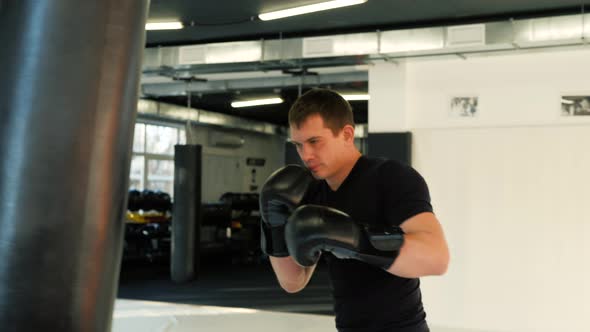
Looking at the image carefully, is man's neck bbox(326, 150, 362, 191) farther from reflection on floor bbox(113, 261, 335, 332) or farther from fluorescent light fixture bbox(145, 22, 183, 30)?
fluorescent light fixture bbox(145, 22, 183, 30)

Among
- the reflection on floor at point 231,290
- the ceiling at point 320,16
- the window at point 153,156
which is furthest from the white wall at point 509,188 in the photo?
the window at point 153,156

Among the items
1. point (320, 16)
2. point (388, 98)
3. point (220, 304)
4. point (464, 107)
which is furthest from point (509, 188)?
point (220, 304)

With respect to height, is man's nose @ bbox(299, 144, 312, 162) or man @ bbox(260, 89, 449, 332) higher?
man's nose @ bbox(299, 144, 312, 162)

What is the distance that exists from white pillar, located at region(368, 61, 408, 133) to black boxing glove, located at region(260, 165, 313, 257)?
5.13 metres

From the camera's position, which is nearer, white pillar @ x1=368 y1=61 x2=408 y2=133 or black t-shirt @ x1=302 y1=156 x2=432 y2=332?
black t-shirt @ x1=302 y1=156 x2=432 y2=332

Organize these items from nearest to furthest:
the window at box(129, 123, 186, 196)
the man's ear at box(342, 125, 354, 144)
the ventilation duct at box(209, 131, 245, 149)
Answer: the man's ear at box(342, 125, 354, 144), the window at box(129, 123, 186, 196), the ventilation duct at box(209, 131, 245, 149)

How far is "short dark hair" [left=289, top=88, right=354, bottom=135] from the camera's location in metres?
1.63

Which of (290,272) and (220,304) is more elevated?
(290,272)

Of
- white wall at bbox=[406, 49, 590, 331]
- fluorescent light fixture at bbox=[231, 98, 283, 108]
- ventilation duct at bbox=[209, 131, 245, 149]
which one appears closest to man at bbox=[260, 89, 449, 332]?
white wall at bbox=[406, 49, 590, 331]

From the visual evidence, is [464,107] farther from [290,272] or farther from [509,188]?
[290,272]

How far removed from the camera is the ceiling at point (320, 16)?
19.8ft

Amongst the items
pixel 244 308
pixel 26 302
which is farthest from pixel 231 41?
pixel 26 302

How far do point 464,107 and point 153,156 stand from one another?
24.9 feet

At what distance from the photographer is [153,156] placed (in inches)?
499
